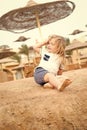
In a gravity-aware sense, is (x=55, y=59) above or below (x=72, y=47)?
above

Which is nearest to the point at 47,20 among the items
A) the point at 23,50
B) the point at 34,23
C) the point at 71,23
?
the point at 34,23

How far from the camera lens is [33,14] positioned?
7820 mm

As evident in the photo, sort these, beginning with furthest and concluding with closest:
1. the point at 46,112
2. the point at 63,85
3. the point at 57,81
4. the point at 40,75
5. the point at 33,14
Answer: the point at 33,14 < the point at 40,75 < the point at 57,81 < the point at 63,85 < the point at 46,112

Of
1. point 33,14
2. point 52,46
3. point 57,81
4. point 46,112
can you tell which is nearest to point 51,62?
point 52,46

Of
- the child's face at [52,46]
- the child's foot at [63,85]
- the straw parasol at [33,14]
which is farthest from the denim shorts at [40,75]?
the straw parasol at [33,14]

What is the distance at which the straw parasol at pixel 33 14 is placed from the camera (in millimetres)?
7004

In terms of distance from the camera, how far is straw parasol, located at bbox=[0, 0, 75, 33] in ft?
23.0

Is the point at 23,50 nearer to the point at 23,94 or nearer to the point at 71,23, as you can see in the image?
the point at 71,23

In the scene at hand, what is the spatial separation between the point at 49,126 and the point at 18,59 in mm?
18084

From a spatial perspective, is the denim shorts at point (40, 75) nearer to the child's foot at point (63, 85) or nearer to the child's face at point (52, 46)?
the child's face at point (52, 46)

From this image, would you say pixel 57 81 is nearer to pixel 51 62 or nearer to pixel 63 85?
pixel 63 85

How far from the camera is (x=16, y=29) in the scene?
8414 millimetres

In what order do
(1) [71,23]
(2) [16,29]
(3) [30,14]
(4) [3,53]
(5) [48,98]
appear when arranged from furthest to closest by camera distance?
(1) [71,23], (2) [16,29], (3) [30,14], (4) [3,53], (5) [48,98]

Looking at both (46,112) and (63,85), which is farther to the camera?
(63,85)
